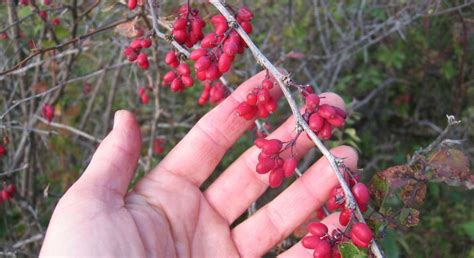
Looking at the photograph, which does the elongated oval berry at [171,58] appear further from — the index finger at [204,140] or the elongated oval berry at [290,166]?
the elongated oval berry at [290,166]

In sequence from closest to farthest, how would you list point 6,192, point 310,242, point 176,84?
point 310,242 → point 176,84 → point 6,192

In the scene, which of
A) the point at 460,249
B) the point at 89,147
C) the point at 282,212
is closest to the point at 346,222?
the point at 282,212

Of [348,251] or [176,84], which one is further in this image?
[176,84]

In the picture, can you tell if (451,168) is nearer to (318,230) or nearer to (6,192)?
(318,230)

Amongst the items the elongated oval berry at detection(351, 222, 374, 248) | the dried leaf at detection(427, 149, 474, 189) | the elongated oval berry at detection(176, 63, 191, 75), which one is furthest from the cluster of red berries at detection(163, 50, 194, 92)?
the dried leaf at detection(427, 149, 474, 189)

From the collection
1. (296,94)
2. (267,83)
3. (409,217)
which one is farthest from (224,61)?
(296,94)

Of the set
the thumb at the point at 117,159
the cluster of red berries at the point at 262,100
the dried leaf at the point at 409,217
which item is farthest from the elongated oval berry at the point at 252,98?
the dried leaf at the point at 409,217
